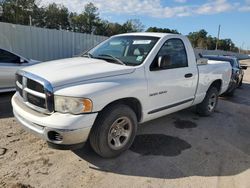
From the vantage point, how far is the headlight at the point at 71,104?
115 inches

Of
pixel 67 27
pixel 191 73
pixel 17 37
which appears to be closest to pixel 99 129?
pixel 191 73

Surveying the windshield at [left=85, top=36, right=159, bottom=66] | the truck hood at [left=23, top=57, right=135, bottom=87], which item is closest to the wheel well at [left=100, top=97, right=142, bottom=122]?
the truck hood at [left=23, top=57, right=135, bottom=87]

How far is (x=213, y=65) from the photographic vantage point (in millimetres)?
5707

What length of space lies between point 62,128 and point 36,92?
0.68 meters

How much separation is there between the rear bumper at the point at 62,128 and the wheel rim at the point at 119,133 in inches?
19.2

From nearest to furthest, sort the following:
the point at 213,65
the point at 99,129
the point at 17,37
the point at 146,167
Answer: the point at 99,129
the point at 146,167
the point at 213,65
the point at 17,37

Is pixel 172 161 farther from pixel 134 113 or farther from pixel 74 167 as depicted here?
pixel 74 167

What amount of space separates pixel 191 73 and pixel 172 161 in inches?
76.0

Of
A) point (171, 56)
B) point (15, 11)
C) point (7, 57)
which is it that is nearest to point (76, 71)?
point (171, 56)

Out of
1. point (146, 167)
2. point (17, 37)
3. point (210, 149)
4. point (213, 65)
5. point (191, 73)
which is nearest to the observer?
point (146, 167)

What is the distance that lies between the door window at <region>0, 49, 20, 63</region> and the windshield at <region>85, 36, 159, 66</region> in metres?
3.38

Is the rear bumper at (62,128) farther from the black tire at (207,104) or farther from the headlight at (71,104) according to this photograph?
the black tire at (207,104)

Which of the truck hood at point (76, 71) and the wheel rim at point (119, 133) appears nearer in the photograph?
the truck hood at point (76, 71)

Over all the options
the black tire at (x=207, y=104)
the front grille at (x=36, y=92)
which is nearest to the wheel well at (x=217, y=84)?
the black tire at (x=207, y=104)
